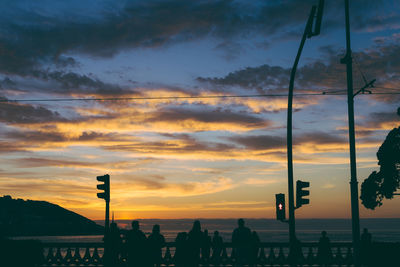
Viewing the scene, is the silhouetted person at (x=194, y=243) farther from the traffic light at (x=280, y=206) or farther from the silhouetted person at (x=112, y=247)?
the traffic light at (x=280, y=206)

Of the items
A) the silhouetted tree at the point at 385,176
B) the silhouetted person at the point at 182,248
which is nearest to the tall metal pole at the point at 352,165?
the silhouetted person at the point at 182,248

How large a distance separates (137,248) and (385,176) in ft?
74.0

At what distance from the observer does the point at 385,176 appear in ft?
105

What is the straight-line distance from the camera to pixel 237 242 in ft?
55.0

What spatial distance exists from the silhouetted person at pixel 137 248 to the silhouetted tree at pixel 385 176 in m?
21.9

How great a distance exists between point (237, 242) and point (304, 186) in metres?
2.94

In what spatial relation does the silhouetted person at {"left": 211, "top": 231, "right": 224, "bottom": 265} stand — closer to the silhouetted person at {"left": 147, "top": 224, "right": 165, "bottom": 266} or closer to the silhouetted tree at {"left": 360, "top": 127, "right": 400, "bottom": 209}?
the silhouetted person at {"left": 147, "top": 224, "right": 165, "bottom": 266}

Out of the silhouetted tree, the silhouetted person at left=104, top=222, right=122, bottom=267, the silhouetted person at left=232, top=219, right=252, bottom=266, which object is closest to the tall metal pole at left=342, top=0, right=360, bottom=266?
the silhouetted person at left=232, top=219, right=252, bottom=266

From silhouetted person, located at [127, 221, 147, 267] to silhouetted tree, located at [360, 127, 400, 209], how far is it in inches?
863

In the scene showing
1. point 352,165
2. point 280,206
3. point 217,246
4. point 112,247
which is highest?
point 352,165

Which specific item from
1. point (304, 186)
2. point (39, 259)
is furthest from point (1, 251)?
point (304, 186)

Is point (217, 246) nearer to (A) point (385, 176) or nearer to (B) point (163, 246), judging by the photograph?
(B) point (163, 246)

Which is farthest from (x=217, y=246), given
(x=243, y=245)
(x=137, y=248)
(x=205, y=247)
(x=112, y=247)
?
(x=137, y=248)

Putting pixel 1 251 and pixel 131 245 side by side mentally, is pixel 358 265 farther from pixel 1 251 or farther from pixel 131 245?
pixel 1 251
